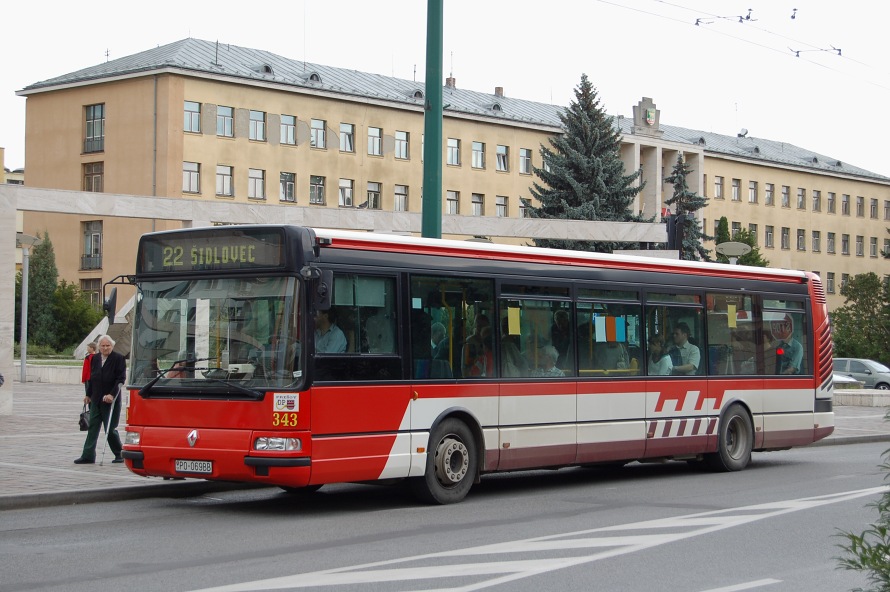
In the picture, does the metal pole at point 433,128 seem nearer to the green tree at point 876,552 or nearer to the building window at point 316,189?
the green tree at point 876,552

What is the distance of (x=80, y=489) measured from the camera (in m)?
13.3

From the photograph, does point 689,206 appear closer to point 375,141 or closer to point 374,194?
point 374,194

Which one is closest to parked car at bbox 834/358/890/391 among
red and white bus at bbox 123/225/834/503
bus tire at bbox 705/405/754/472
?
bus tire at bbox 705/405/754/472

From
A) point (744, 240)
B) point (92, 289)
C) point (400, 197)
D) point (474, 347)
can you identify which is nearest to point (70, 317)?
point (92, 289)

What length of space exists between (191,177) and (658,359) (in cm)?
5872

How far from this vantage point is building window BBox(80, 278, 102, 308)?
76.1 m

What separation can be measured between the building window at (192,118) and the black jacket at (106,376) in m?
57.3

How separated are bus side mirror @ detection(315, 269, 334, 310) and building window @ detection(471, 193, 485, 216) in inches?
2918

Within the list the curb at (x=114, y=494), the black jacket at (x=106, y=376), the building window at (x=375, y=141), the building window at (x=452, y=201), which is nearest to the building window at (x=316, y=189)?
the building window at (x=375, y=141)

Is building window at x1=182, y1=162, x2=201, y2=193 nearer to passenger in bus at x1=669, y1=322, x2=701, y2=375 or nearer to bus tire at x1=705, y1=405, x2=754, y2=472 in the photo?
bus tire at x1=705, y1=405, x2=754, y2=472

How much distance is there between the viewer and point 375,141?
79.9 meters

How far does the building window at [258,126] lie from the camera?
244 ft

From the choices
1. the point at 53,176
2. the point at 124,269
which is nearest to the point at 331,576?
the point at 124,269

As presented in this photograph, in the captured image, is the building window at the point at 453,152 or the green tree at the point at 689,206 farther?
the building window at the point at 453,152
